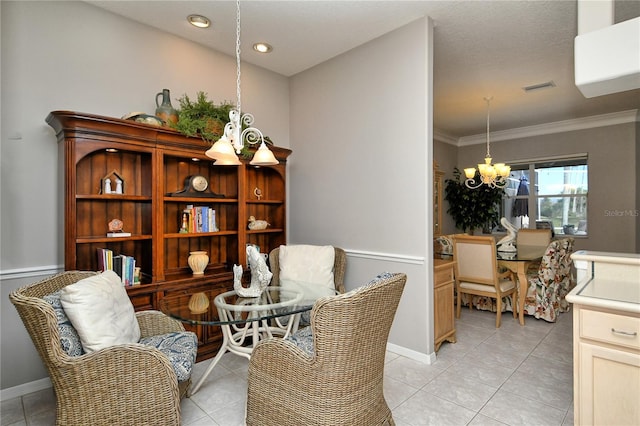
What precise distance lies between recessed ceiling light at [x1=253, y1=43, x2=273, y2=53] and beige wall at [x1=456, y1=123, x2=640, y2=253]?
533cm

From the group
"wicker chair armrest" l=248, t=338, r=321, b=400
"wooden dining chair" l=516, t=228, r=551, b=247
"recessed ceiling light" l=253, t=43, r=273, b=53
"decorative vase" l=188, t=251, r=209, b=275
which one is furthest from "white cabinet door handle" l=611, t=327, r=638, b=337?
"wooden dining chair" l=516, t=228, r=551, b=247

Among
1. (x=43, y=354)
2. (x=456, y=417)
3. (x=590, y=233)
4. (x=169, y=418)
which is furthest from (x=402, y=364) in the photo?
(x=590, y=233)

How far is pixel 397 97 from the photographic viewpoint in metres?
3.04

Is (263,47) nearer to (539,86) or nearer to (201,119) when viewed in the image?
(201,119)

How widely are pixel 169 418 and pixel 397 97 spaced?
2.90 m

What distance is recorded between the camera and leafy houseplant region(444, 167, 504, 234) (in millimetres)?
6480

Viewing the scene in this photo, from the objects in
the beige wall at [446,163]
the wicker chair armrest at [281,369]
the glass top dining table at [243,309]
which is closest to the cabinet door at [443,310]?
the glass top dining table at [243,309]

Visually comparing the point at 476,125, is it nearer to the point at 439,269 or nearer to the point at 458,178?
the point at 458,178

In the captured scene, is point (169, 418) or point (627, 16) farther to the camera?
point (627, 16)

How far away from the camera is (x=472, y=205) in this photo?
6.60 metres

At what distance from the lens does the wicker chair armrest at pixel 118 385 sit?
1613mm

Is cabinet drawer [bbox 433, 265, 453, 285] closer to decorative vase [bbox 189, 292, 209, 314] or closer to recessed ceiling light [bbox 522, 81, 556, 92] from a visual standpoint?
decorative vase [bbox 189, 292, 209, 314]

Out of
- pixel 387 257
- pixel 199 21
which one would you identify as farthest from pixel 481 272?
pixel 199 21

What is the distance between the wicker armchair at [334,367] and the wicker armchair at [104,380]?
1.60 feet
